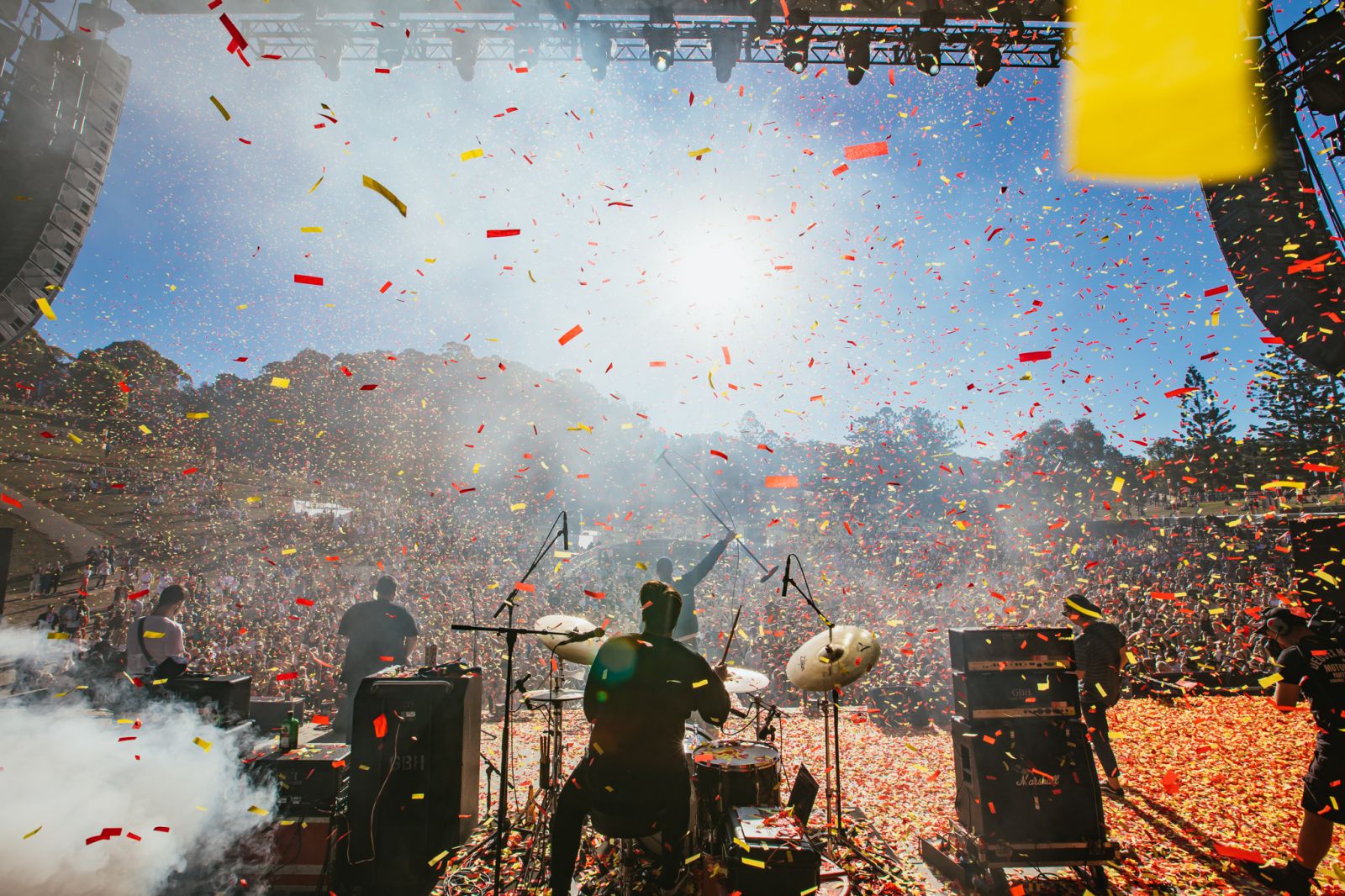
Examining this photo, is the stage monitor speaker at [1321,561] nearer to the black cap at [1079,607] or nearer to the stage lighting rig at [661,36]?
the black cap at [1079,607]

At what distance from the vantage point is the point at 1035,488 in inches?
1486

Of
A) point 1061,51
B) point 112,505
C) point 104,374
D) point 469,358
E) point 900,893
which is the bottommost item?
point 900,893

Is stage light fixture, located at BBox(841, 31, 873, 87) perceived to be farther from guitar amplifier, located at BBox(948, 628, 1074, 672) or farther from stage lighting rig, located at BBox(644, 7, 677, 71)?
guitar amplifier, located at BBox(948, 628, 1074, 672)

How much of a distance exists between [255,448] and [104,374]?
1080 cm

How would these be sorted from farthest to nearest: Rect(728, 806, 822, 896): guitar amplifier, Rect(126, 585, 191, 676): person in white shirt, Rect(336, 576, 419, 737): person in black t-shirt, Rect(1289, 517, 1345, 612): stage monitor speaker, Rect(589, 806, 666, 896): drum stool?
Rect(1289, 517, 1345, 612): stage monitor speaker < Rect(336, 576, 419, 737): person in black t-shirt < Rect(126, 585, 191, 676): person in white shirt < Rect(728, 806, 822, 896): guitar amplifier < Rect(589, 806, 666, 896): drum stool

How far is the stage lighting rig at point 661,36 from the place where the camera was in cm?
784

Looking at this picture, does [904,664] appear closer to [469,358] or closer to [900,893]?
[900,893]

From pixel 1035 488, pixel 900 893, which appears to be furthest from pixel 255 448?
pixel 1035 488

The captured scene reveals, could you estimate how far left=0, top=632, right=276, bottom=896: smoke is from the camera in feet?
11.0

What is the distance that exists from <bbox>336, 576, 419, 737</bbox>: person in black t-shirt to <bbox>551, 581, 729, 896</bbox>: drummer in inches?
149

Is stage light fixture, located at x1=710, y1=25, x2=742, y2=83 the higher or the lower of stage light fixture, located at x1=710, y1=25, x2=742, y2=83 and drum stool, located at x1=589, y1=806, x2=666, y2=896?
the higher

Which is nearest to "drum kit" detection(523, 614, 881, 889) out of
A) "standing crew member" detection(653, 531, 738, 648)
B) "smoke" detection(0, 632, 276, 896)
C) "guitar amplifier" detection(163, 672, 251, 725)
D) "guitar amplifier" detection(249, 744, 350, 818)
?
"guitar amplifier" detection(249, 744, 350, 818)

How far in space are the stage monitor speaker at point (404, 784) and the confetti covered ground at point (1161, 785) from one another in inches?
93.1

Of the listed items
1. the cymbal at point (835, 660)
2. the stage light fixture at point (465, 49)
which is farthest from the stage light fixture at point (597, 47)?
the cymbal at point (835, 660)
